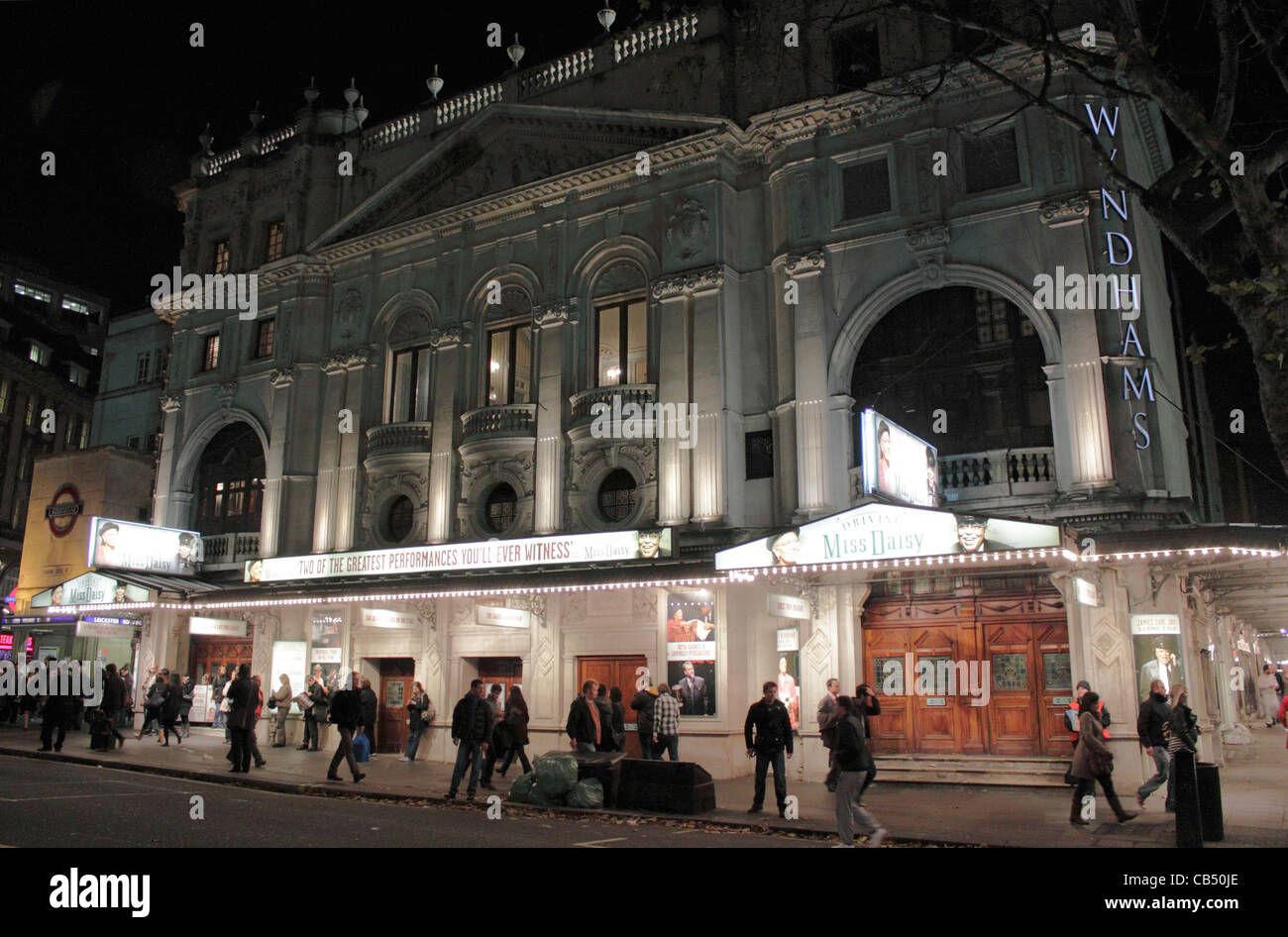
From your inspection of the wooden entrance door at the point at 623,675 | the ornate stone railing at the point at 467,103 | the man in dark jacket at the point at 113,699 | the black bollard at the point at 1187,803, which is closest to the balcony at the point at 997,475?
the wooden entrance door at the point at 623,675

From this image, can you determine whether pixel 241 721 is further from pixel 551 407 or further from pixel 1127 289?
pixel 1127 289

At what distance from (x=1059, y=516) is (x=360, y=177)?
72.9ft

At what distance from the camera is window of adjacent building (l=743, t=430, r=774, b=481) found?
2189cm

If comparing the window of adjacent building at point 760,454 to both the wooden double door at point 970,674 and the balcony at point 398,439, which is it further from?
the balcony at point 398,439

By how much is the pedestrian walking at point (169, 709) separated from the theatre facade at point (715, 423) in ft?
5.82

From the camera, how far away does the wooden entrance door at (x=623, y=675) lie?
21484mm

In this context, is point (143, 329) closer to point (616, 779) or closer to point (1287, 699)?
point (616, 779)

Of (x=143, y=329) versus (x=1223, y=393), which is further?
(x=143, y=329)

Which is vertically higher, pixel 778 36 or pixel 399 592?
pixel 778 36

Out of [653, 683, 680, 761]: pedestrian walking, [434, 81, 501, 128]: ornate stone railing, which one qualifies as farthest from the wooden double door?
[434, 81, 501, 128]: ornate stone railing

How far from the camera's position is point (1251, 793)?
1573 cm

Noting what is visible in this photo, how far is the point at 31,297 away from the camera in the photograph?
2808 inches

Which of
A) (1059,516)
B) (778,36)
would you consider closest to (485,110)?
(778,36)
